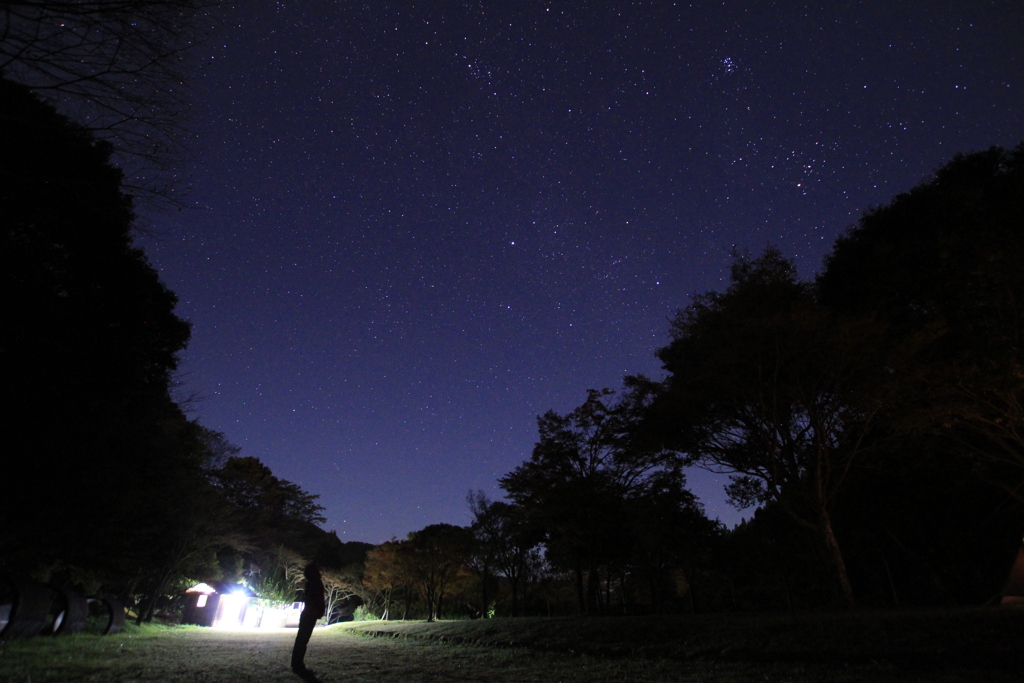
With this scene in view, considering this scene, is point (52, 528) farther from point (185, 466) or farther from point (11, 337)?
point (185, 466)

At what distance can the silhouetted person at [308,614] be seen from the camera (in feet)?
22.3

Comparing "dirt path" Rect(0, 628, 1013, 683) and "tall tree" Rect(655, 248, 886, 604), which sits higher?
"tall tree" Rect(655, 248, 886, 604)

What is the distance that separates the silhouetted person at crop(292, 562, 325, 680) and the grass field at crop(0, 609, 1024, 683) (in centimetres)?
26

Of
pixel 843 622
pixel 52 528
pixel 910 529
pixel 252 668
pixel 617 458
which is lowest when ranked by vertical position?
pixel 252 668

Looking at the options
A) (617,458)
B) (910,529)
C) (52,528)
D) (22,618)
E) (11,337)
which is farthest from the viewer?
(617,458)

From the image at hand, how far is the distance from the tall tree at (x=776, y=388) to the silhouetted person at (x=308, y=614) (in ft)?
39.2

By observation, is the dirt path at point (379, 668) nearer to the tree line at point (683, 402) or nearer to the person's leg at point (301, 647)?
the person's leg at point (301, 647)

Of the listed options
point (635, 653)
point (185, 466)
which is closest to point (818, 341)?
point (635, 653)

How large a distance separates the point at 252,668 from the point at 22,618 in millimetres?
4858

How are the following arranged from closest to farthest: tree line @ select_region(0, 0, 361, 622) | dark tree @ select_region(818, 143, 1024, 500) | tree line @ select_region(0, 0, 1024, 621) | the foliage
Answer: tree line @ select_region(0, 0, 361, 622) → tree line @ select_region(0, 0, 1024, 621) → dark tree @ select_region(818, 143, 1024, 500) → the foliage

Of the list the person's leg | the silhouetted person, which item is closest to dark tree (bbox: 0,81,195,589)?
the silhouetted person

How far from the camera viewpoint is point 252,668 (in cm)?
695

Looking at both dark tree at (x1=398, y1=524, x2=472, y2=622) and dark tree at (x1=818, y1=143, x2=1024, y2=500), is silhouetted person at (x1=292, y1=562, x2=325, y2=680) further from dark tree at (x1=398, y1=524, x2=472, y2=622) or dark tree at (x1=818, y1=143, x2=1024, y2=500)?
dark tree at (x1=398, y1=524, x2=472, y2=622)

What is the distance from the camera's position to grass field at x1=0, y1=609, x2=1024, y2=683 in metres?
5.45
